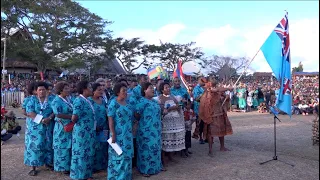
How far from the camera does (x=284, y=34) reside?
6.50 meters

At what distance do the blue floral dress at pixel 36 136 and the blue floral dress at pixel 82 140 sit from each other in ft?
2.94

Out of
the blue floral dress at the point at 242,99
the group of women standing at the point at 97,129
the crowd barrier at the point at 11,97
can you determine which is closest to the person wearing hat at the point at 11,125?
the group of women standing at the point at 97,129

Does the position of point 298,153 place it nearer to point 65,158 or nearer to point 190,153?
point 190,153

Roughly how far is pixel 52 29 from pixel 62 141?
70.7ft

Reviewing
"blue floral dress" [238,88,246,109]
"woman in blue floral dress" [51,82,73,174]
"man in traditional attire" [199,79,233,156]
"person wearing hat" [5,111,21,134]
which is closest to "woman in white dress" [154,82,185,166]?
"man in traditional attire" [199,79,233,156]

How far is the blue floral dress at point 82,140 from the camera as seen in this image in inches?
203

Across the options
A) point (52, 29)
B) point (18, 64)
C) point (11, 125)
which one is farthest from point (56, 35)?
point (11, 125)

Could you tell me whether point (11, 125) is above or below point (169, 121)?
below

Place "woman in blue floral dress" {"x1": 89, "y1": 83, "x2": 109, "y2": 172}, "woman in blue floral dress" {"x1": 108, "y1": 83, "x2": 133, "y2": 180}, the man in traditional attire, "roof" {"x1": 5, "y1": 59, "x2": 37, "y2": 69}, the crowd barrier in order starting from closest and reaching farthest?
1. "woman in blue floral dress" {"x1": 108, "y1": 83, "x2": 133, "y2": 180}
2. "woman in blue floral dress" {"x1": 89, "y1": 83, "x2": 109, "y2": 172}
3. the man in traditional attire
4. the crowd barrier
5. "roof" {"x1": 5, "y1": 59, "x2": 37, "y2": 69}

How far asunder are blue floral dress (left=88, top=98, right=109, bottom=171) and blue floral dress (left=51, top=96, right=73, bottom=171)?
1.47ft

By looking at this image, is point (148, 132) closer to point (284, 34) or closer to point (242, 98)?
point (284, 34)

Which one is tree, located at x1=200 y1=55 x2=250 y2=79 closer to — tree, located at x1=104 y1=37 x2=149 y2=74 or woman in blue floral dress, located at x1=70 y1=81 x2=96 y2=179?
tree, located at x1=104 y1=37 x2=149 y2=74

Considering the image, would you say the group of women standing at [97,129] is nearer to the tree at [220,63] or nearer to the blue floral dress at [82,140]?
the blue floral dress at [82,140]

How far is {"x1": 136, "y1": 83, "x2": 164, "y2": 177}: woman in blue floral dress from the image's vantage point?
219 inches
